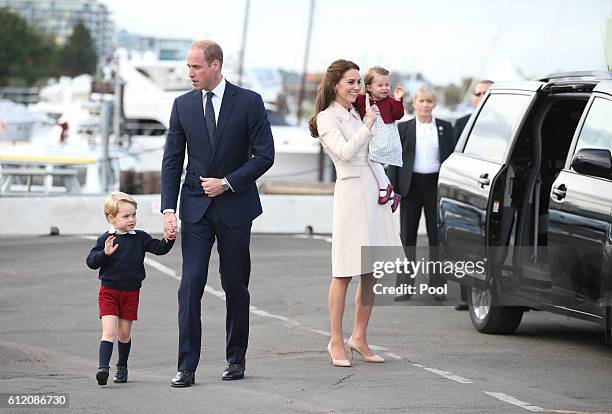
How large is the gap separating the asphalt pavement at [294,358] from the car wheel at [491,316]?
0.09m

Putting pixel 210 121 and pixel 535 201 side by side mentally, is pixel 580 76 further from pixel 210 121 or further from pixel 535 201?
pixel 210 121

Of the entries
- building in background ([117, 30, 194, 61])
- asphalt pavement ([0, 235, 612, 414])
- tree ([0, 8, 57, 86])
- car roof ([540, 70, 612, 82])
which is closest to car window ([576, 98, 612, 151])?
car roof ([540, 70, 612, 82])

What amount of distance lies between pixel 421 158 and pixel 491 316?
2.70 meters

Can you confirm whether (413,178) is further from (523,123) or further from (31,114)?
(31,114)

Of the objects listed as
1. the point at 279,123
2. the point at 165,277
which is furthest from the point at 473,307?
the point at 279,123

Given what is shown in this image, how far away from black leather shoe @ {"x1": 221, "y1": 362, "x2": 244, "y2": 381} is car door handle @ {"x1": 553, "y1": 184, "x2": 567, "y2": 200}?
2.64 meters

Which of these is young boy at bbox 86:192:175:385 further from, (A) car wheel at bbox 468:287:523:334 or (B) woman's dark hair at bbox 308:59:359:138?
(A) car wheel at bbox 468:287:523:334

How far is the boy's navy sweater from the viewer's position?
8680 mm

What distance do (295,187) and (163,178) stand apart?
62.8 ft

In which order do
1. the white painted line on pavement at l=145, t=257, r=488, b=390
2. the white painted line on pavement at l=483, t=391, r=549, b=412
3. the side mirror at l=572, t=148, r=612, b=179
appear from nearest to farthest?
the white painted line on pavement at l=483, t=391, r=549, b=412 → the white painted line on pavement at l=145, t=257, r=488, b=390 → the side mirror at l=572, t=148, r=612, b=179

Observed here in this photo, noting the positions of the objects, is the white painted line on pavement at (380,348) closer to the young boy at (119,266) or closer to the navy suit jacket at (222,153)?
the navy suit jacket at (222,153)

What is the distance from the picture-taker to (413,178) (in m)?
13.5

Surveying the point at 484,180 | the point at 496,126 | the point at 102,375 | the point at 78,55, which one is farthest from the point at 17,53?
the point at 102,375

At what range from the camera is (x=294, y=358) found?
9.95 m
